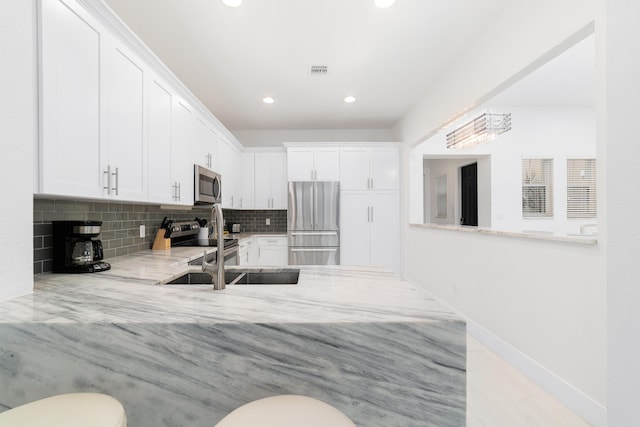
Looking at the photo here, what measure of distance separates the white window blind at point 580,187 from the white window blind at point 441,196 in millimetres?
2595

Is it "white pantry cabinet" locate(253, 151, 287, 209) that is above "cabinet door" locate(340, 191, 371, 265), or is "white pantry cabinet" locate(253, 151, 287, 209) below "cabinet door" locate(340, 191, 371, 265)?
above

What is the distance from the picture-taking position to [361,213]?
16.3 feet

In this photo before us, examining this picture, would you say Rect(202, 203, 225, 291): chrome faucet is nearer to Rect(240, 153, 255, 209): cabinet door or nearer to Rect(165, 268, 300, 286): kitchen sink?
Rect(165, 268, 300, 286): kitchen sink

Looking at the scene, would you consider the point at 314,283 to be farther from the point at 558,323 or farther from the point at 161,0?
the point at 161,0

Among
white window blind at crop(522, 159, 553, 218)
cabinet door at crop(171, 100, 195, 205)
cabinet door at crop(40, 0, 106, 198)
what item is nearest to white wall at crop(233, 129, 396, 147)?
white window blind at crop(522, 159, 553, 218)

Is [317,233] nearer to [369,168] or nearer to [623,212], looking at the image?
[369,168]

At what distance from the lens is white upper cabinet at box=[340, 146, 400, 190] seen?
4975 millimetres

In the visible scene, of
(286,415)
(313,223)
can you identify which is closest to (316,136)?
(313,223)

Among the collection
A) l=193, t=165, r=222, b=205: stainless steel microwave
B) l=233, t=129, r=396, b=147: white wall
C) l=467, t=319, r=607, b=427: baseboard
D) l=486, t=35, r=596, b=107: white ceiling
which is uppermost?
l=486, t=35, r=596, b=107: white ceiling

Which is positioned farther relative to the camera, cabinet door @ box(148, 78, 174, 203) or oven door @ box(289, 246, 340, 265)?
oven door @ box(289, 246, 340, 265)

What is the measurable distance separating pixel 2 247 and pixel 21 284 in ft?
0.56

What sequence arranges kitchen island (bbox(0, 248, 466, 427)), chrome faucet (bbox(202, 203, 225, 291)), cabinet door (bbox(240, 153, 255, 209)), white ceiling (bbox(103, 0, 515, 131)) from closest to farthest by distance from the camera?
kitchen island (bbox(0, 248, 466, 427)), chrome faucet (bbox(202, 203, 225, 291)), white ceiling (bbox(103, 0, 515, 131)), cabinet door (bbox(240, 153, 255, 209))

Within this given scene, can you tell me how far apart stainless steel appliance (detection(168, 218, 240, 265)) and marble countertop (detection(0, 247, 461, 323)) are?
1.49m

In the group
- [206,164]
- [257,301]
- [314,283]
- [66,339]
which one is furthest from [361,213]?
[66,339]
